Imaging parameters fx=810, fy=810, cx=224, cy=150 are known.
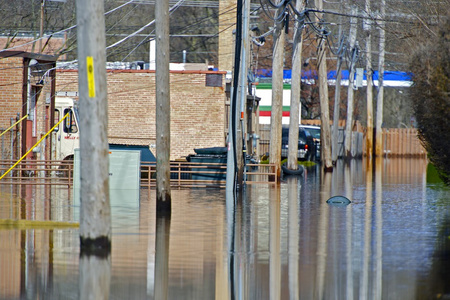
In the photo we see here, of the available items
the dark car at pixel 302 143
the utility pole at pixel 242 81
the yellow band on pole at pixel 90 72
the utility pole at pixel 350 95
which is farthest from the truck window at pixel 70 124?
the utility pole at pixel 350 95

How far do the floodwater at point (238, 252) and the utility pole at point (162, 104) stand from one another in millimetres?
630

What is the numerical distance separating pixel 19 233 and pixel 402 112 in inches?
2559

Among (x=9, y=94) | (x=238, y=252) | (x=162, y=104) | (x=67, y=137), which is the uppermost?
(x=9, y=94)

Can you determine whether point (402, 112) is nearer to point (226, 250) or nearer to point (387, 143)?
point (387, 143)

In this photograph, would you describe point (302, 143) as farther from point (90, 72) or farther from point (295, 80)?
point (90, 72)

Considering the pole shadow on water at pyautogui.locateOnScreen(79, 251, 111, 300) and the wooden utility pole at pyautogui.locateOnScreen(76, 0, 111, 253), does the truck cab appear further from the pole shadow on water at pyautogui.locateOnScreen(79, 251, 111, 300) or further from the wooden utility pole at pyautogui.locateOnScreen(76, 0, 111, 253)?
the pole shadow on water at pyautogui.locateOnScreen(79, 251, 111, 300)

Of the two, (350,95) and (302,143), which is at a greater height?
(350,95)

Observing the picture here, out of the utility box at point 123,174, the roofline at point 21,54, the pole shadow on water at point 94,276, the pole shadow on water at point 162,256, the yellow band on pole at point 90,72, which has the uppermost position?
the roofline at point 21,54

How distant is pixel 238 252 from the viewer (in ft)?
40.1

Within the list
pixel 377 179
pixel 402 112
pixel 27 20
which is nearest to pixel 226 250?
pixel 377 179

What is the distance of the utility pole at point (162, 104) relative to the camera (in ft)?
54.4

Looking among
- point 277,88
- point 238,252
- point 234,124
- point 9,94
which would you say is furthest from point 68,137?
point 238,252

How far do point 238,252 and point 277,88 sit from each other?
17052mm

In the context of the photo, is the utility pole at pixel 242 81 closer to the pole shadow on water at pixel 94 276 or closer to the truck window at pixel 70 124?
the truck window at pixel 70 124
